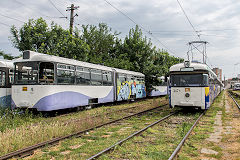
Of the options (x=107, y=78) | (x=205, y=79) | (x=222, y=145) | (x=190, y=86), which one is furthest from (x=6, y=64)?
(x=222, y=145)

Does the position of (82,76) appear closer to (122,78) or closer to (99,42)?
(122,78)

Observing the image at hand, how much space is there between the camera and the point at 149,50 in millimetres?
28078

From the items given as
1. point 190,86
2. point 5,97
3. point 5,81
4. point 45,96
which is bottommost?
point 5,97

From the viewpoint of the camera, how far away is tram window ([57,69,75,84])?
11.4 m

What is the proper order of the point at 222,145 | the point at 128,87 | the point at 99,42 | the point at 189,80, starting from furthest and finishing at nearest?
the point at 99,42, the point at 128,87, the point at 189,80, the point at 222,145

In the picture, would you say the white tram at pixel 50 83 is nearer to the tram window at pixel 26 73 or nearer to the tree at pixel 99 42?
the tram window at pixel 26 73

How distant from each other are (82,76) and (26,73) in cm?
337

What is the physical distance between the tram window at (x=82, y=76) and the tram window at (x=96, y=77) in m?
0.54

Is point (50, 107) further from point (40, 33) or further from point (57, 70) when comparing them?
Result: point (40, 33)

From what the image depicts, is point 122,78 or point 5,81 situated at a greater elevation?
point 122,78

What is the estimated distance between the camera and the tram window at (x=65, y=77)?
11.4 meters

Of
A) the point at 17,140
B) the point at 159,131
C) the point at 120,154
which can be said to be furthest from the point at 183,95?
the point at 17,140

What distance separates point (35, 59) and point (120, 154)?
7630 mm

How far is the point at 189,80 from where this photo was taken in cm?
1256
